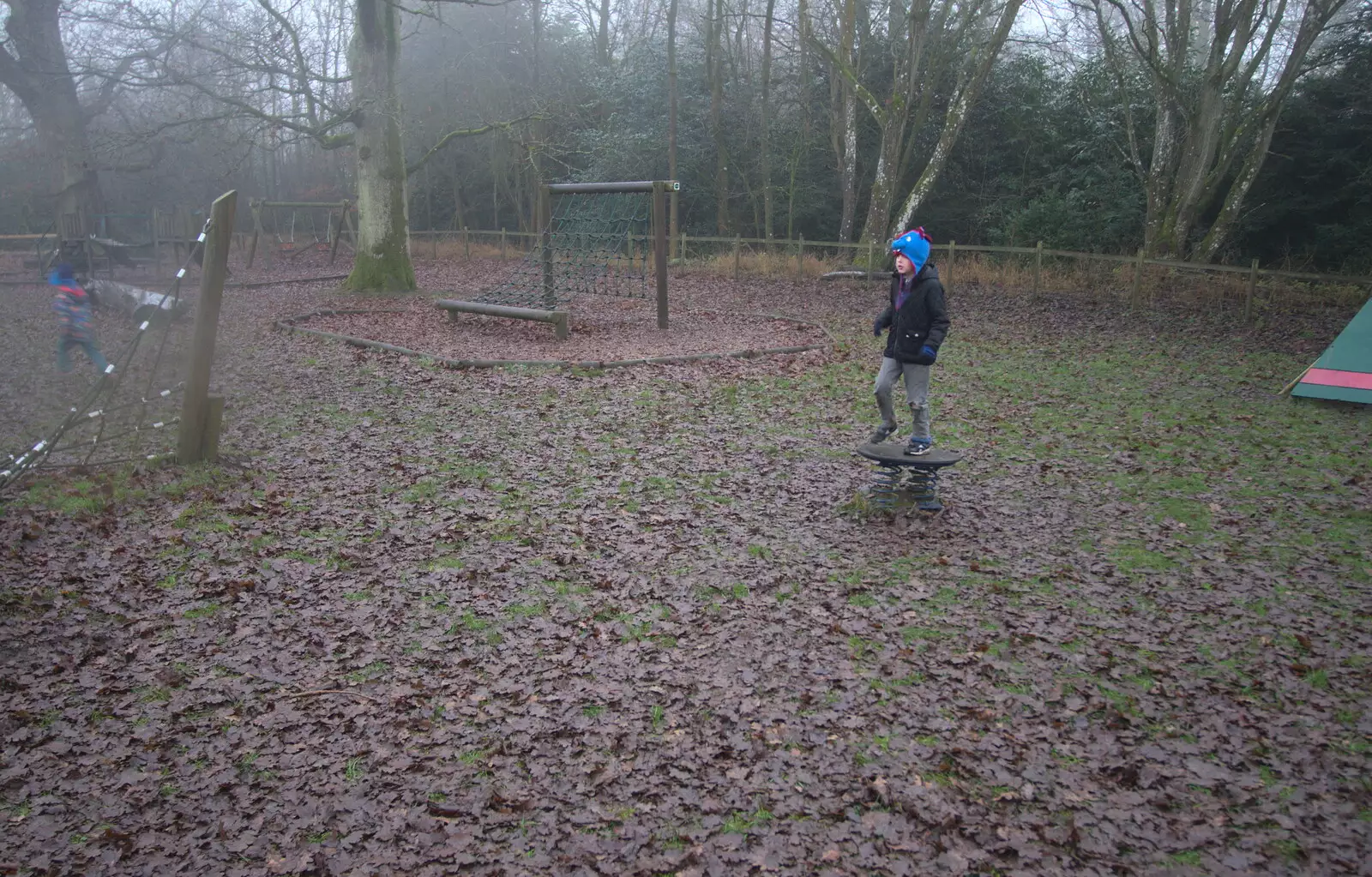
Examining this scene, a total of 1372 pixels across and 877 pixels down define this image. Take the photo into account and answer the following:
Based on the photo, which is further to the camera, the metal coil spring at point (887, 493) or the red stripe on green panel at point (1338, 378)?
the red stripe on green panel at point (1338, 378)

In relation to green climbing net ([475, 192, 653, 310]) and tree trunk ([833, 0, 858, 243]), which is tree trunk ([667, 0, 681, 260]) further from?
green climbing net ([475, 192, 653, 310])

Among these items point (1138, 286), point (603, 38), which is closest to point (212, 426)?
point (1138, 286)

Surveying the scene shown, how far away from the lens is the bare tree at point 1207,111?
18.3 metres

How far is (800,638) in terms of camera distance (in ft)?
16.8

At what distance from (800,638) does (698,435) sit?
428 centimetres

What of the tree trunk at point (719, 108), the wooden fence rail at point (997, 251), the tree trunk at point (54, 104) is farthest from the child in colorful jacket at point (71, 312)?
the tree trunk at point (719, 108)

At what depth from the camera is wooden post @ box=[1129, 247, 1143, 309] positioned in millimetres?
18438

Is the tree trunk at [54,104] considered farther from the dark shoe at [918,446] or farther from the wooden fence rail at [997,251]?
the dark shoe at [918,446]

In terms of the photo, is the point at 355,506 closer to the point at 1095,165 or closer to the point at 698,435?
the point at 698,435

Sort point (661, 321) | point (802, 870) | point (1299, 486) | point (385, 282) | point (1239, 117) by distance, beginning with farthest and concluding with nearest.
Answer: point (1239, 117) < point (385, 282) < point (661, 321) < point (1299, 486) < point (802, 870)

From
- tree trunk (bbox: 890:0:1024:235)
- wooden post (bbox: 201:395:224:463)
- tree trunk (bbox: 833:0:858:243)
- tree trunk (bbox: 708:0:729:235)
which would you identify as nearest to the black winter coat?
wooden post (bbox: 201:395:224:463)

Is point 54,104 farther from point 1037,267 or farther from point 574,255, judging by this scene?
point 1037,267

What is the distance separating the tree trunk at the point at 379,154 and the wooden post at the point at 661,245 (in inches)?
284

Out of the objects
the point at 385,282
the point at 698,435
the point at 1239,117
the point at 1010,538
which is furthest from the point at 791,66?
the point at 1010,538
